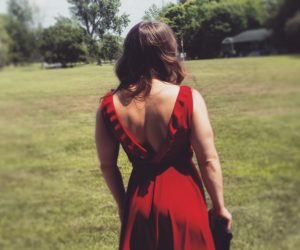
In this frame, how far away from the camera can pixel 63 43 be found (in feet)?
10.3

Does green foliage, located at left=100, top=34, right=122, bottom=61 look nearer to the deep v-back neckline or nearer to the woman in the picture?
the woman

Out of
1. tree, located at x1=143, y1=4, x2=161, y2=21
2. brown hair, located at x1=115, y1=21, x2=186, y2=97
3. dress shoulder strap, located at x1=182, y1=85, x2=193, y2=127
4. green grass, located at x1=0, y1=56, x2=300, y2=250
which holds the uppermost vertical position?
tree, located at x1=143, y1=4, x2=161, y2=21

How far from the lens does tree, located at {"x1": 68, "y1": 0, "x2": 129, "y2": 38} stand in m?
3.14

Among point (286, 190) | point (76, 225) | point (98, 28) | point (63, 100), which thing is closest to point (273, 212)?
point (286, 190)

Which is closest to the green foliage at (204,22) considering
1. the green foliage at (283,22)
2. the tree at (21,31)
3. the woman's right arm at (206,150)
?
the green foliage at (283,22)

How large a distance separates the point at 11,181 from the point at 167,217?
63.9 inches

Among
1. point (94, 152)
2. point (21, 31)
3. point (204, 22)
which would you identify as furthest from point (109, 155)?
point (94, 152)

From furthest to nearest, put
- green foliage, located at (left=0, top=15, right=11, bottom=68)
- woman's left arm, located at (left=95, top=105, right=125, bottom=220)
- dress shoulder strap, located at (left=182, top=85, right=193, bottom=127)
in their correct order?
green foliage, located at (left=0, top=15, right=11, bottom=68), woman's left arm, located at (left=95, top=105, right=125, bottom=220), dress shoulder strap, located at (left=182, top=85, right=193, bottom=127)

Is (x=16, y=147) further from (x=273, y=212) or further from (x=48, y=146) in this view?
(x=273, y=212)

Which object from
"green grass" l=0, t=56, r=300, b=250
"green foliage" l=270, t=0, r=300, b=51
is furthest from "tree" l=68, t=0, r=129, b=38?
"green foliage" l=270, t=0, r=300, b=51

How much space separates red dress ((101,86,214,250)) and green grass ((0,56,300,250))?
658 mm

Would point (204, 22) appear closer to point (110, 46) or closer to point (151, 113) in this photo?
point (110, 46)

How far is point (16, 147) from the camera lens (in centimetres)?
351

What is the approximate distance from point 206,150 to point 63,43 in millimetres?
1102
